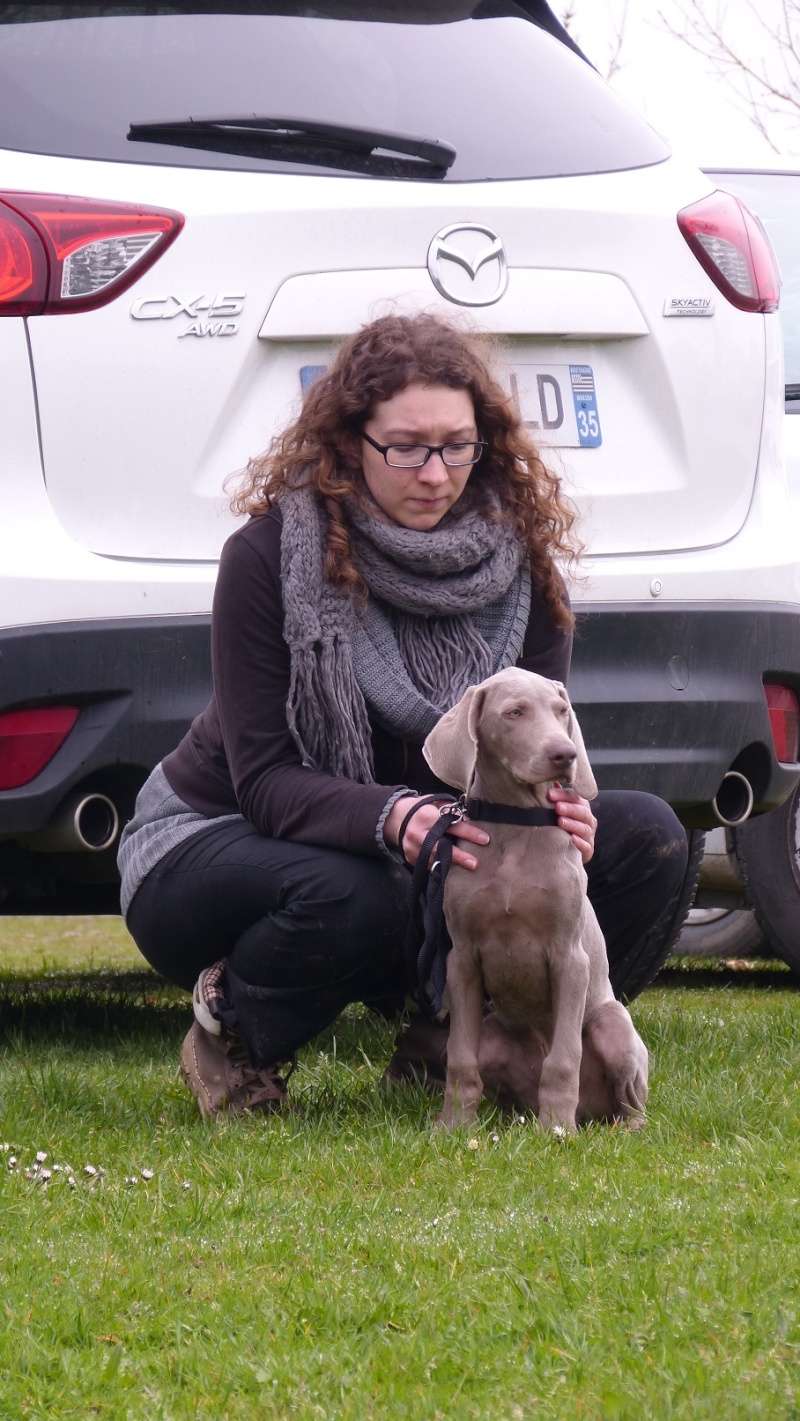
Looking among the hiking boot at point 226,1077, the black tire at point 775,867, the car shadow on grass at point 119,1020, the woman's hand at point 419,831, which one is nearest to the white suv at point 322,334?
the hiking boot at point 226,1077

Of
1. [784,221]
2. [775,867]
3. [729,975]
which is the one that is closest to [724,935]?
[729,975]

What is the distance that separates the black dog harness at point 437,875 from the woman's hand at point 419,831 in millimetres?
11

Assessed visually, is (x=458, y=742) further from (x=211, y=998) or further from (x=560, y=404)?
(x=560, y=404)

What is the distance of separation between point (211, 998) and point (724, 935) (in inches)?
132

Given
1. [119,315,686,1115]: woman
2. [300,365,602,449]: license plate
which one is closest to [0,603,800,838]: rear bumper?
[119,315,686,1115]: woman

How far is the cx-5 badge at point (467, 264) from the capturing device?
4051mm

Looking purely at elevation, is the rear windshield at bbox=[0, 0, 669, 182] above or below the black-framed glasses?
above

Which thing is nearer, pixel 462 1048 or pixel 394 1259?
pixel 394 1259

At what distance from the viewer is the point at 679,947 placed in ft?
23.8

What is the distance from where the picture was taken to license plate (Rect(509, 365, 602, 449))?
4.12 m

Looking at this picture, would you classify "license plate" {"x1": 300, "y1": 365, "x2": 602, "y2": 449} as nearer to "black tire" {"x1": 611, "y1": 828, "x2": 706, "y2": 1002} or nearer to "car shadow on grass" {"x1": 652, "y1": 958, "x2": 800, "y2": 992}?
"black tire" {"x1": 611, "y1": 828, "x2": 706, "y2": 1002}

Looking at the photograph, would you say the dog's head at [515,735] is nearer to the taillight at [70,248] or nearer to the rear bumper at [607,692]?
the rear bumper at [607,692]

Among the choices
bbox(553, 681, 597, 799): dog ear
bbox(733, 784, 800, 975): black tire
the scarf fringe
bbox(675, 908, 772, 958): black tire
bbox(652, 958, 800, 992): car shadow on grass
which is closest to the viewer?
bbox(553, 681, 597, 799): dog ear

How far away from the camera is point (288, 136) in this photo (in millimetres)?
4078
